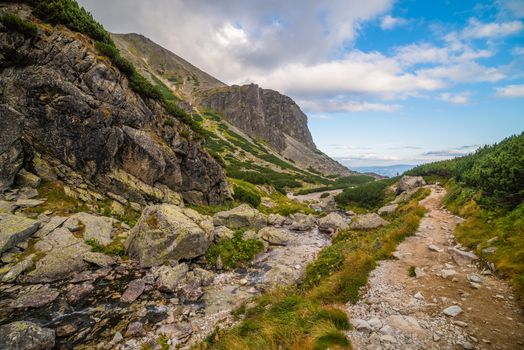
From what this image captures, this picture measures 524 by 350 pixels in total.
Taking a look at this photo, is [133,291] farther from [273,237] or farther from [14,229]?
[273,237]

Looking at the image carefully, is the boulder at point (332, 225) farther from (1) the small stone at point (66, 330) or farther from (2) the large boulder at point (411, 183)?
(2) the large boulder at point (411, 183)

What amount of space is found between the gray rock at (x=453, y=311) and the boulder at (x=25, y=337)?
43.6ft

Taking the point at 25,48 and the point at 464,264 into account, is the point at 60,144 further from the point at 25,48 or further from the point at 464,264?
the point at 464,264

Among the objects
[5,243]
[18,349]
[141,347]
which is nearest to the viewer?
[18,349]

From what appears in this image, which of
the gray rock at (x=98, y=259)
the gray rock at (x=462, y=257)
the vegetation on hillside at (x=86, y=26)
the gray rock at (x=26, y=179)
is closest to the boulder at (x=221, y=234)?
the gray rock at (x=98, y=259)

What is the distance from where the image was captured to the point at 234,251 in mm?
18844

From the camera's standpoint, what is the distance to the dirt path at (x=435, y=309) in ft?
20.5

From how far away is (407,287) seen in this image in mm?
9336

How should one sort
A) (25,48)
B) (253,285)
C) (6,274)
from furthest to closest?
(25,48), (253,285), (6,274)

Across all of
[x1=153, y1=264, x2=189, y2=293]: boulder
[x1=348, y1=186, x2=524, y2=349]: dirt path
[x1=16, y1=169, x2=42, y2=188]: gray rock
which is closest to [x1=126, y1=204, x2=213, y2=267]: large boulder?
[x1=153, y1=264, x2=189, y2=293]: boulder

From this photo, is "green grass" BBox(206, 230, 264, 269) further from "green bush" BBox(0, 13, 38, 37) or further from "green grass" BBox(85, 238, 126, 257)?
"green bush" BBox(0, 13, 38, 37)

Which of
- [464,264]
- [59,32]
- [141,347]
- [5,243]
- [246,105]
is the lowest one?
[141,347]

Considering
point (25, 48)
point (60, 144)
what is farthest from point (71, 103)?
point (25, 48)

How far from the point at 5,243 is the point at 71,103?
14142mm
